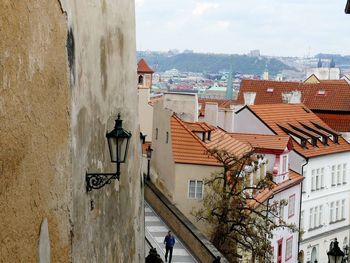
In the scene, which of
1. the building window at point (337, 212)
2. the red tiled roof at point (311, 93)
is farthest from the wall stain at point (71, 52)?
the red tiled roof at point (311, 93)

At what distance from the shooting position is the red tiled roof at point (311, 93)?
187 feet

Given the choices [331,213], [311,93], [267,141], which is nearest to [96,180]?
[267,141]

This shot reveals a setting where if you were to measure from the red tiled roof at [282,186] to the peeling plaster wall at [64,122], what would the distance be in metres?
23.8

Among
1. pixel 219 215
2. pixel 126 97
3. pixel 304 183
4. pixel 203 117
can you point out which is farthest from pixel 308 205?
pixel 126 97

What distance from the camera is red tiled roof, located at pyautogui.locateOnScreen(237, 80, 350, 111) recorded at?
187 ft

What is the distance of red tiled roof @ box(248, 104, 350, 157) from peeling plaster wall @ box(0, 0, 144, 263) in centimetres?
3277

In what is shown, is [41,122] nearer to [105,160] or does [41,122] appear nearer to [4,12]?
[4,12]

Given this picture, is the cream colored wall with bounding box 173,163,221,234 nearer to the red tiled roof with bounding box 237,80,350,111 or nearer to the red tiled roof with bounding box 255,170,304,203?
the red tiled roof with bounding box 255,170,304,203

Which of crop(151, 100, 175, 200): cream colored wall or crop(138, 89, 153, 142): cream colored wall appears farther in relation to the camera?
crop(138, 89, 153, 142): cream colored wall

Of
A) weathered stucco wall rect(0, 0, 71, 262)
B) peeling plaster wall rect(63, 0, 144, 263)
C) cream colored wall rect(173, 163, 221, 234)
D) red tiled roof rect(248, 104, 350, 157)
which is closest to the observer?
weathered stucco wall rect(0, 0, 71, 262)

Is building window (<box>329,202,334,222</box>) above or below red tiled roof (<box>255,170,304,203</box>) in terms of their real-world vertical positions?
below

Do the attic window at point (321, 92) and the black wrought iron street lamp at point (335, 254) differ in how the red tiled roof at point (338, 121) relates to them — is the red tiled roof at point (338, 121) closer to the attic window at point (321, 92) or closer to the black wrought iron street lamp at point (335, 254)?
the attic window at point (321, 92)

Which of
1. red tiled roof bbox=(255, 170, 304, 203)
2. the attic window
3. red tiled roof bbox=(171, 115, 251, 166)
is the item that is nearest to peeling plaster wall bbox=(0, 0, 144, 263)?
red tiled roof bbox=(171, 115, 251, 166)

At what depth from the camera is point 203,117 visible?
3603 centimetres
